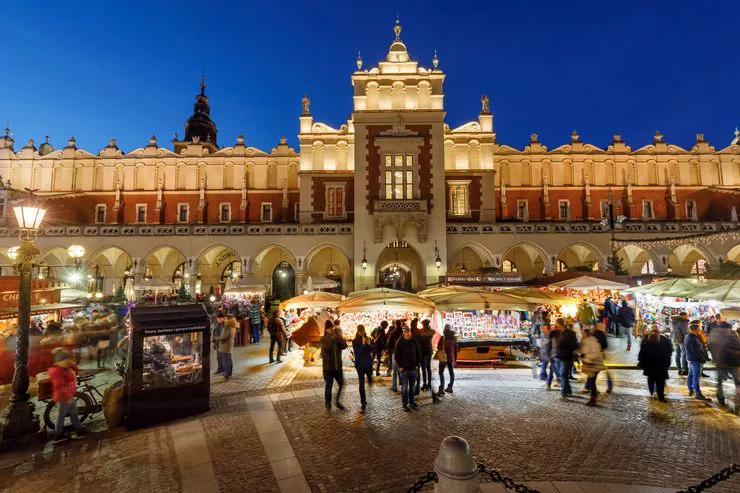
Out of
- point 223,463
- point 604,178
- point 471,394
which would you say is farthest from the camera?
point 604,178

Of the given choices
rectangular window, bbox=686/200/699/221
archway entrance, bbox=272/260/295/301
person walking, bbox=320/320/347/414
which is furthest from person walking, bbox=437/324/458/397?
rectangular window, bbox=686/200/699/221

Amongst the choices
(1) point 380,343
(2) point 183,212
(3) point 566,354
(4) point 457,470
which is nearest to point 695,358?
(3) point 566,354

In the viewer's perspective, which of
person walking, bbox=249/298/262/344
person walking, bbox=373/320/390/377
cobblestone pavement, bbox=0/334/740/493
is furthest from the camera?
person walking, bbox=249/298/262/344

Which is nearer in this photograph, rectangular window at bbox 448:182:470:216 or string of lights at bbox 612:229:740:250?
string of lights at bbox 612:229:740:250

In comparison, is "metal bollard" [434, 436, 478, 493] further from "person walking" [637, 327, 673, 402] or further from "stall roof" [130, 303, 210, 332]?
"person walking" [637, 327, 673, 402]

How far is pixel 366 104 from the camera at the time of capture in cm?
2645

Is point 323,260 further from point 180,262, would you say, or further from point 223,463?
point 223,463

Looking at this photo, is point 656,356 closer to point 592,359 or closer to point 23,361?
point 592,359

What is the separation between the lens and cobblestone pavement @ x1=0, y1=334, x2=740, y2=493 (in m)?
5.49

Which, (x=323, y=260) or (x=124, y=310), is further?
(x=323, y=260)

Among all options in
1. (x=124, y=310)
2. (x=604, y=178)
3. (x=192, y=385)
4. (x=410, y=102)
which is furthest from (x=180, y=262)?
(x=604, y=178)

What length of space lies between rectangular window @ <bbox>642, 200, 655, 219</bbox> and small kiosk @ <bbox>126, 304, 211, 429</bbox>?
35.3m

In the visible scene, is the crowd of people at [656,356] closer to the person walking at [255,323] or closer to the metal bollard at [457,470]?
the metal bollard at [457,470]

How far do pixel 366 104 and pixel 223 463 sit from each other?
24.3 meters
